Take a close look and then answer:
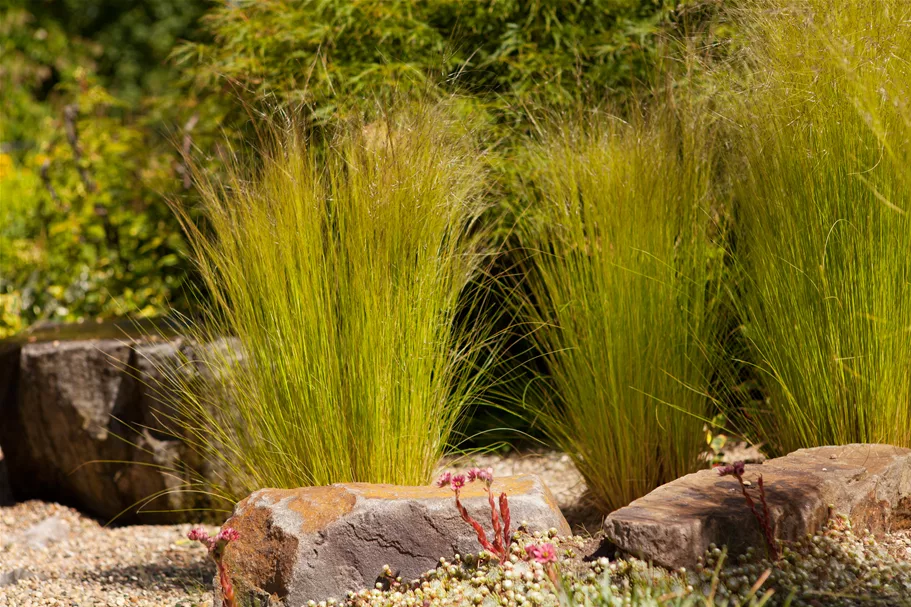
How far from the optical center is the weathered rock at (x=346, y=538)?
2.33m

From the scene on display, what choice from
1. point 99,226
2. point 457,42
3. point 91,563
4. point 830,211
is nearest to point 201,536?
point 91,563

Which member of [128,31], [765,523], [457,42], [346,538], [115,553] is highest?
[128,31]

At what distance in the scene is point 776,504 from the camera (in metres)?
2.27

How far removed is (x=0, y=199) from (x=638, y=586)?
6435mm

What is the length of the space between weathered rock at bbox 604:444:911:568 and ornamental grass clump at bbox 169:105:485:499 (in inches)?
27.0

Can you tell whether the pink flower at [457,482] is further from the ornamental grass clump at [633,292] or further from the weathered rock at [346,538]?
the ornamental grass clump at [633,292]

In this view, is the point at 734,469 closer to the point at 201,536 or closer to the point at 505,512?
the point at 505,512

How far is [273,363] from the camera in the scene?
2.60 meters

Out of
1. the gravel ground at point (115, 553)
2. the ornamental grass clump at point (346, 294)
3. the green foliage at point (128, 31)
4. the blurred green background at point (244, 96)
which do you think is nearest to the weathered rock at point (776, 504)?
the gravel ground at point (115, 553)

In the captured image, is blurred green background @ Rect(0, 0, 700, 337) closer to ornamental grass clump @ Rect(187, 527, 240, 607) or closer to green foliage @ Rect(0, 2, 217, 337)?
green foliage @ Rect(0, 2, 217, 337)

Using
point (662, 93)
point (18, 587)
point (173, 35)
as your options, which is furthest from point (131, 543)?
point (173, 35)

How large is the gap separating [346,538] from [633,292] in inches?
41.4

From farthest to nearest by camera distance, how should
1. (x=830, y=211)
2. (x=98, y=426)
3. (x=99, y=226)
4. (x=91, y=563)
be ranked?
(x=99, y=226), (x=98, y=426), (x=91, y=563), (x=830, y=211)

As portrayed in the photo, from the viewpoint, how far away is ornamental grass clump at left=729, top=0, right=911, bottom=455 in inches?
96.0
